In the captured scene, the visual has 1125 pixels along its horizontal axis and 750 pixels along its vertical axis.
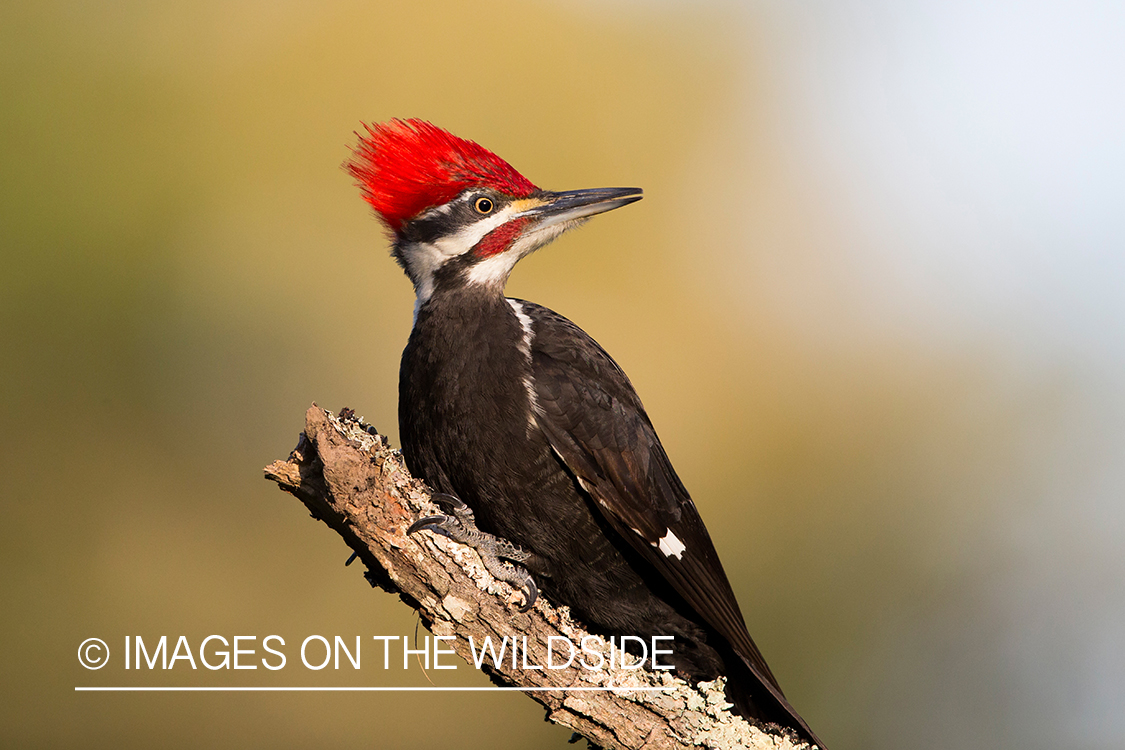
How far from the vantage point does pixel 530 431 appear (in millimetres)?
2475

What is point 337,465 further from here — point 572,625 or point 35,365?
point 35,365

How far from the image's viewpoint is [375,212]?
110 inches

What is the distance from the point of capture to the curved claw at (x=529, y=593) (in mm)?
2211

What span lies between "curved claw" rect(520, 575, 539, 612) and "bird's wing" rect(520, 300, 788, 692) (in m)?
0.30

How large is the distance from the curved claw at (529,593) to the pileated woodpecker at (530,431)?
0.05ft

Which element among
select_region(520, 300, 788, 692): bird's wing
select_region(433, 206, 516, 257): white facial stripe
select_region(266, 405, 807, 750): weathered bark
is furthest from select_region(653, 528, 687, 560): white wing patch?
select_region(433, 206, 516, 257): white facial stripe

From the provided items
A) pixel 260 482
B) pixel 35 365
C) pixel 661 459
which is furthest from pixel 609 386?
pixel 35 365

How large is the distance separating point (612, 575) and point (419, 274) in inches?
44.1

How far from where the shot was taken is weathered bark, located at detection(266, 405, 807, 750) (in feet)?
6.61

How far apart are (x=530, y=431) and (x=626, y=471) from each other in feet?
1.06

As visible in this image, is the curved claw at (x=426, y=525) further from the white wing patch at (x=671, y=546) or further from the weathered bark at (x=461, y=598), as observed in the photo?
the white wing patch at (x=671, y=546)

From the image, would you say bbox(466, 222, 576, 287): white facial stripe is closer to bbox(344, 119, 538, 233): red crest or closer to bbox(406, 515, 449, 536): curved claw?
bbox(344, 119, 538, 233): red crest

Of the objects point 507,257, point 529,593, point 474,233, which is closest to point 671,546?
point 529,593

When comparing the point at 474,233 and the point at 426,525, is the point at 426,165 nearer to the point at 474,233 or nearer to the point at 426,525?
the point at 474,233
